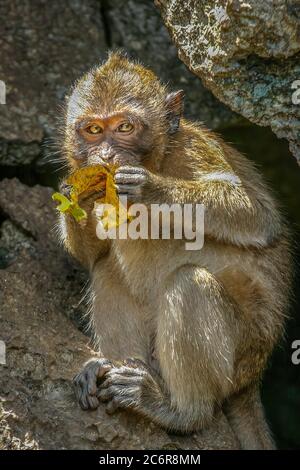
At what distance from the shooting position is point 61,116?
8039 millimetres

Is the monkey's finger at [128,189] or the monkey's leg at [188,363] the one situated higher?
the monkey's finger at [128,189]

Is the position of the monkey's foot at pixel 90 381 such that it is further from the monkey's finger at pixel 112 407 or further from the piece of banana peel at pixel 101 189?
the piece of banana peel at pixel 101 189

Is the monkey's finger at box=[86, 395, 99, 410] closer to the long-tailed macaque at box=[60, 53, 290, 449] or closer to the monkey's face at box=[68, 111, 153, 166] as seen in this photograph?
the long-tailed macaque at box=[60, 53, 290, 449]

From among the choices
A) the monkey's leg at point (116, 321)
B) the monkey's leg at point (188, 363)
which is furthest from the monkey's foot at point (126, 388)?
the monkey's leg at point (116, 321)

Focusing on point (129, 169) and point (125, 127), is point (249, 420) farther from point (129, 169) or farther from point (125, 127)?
point (125, 127)

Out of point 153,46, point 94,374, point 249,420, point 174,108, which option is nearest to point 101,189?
point 174,108

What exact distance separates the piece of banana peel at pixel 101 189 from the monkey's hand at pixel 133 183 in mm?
171

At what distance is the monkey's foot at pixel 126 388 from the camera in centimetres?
667

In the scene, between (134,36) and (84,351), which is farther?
(134,36)

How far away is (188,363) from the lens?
266 inches

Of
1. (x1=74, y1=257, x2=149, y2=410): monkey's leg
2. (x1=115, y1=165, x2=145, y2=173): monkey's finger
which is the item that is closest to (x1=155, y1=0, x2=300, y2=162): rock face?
(x1=115, y1=165, x2=145, y2=173): monkey's finger

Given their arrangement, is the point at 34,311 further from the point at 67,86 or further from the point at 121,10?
the point at 121,10

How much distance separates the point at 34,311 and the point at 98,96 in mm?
1707
